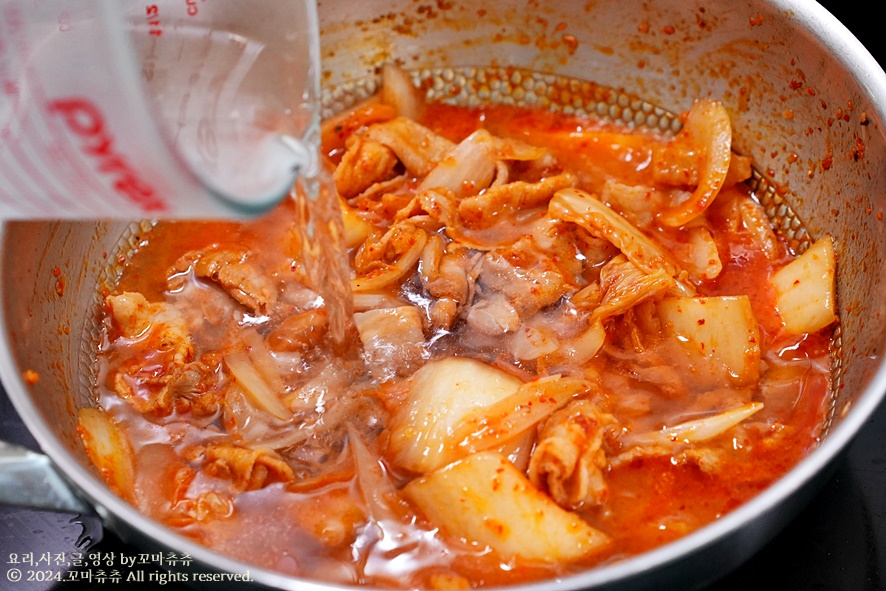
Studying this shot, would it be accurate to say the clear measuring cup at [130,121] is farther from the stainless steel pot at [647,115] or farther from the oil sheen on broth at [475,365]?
the oil sheen on broth at [475,365]

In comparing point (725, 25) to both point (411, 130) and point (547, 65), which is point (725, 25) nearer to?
point (547, 65)

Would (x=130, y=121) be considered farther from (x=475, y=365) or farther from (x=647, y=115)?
(x=647, y=115)

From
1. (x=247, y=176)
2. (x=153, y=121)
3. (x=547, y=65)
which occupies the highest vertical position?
(x=153, y=121)

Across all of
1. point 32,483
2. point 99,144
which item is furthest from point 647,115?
point 32,483

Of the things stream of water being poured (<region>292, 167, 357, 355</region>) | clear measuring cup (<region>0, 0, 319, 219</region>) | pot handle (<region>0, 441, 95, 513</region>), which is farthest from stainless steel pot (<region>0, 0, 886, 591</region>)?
stream of water being poured (<region>292, 167, 357, 355</region>)

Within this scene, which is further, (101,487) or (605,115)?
(605,115)

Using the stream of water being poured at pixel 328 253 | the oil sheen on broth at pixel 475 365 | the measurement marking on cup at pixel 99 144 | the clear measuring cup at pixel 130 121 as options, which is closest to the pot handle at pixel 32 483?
the oil sheen on broth at pixel 475 365

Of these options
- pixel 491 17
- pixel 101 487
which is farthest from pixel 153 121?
pixel 491 17
